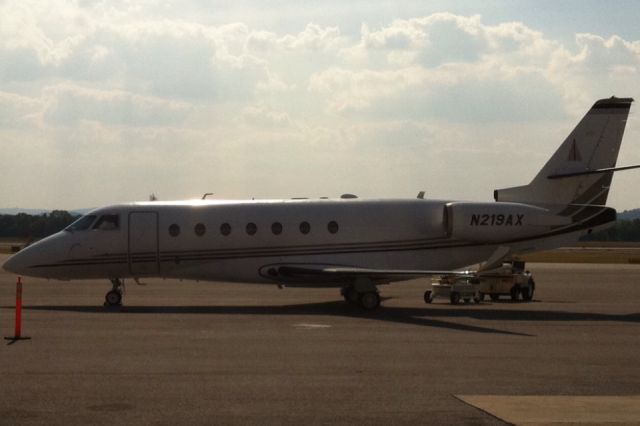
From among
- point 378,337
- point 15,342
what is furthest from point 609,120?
point 15,342

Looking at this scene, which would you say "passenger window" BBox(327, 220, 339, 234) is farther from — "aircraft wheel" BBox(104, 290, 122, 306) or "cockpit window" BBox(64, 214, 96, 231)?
"cockpit window" BBox(64, 214, 96, 231)

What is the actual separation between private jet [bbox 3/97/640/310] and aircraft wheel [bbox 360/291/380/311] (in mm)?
731

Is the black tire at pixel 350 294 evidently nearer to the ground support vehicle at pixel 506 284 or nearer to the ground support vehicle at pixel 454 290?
the ground support vehicle at pixel 454 290

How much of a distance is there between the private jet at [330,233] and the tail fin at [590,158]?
29 mm

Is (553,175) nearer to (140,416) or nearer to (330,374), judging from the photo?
(330,374)

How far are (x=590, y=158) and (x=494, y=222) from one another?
354 centimetres

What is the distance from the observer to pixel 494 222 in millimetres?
28156

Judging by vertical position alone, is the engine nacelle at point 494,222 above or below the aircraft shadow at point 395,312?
above

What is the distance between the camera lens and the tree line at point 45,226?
336ft

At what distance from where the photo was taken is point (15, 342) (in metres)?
18.0

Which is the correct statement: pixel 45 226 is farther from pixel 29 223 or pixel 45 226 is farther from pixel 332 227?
pixel 332 227

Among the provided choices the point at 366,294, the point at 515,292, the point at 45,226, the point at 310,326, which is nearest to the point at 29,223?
the point at 45,226

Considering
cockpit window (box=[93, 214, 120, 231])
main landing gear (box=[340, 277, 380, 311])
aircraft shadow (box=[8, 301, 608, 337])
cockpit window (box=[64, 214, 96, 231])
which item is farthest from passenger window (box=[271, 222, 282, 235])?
cockpit window (box=[64, 214, 96, 231])

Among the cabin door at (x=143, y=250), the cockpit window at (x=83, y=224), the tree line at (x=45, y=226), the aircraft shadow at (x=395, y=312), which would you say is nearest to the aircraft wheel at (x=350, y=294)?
the aircraft shadow at (x=395, y=312)
